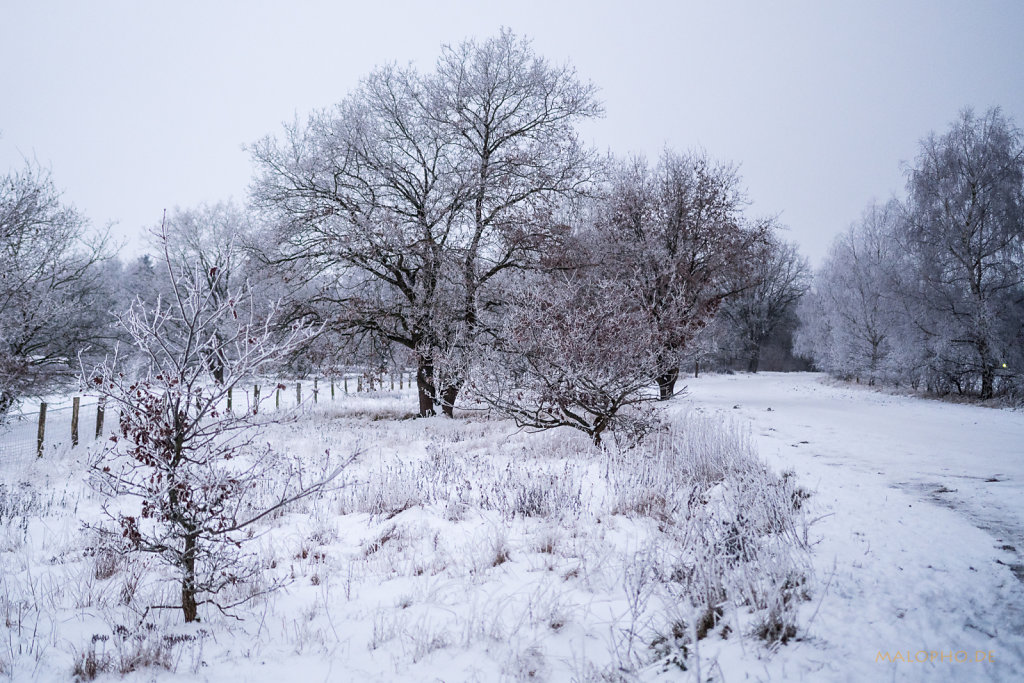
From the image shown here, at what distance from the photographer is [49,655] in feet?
9.27

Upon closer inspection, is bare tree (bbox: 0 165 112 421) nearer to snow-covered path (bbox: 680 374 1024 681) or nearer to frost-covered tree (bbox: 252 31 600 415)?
frost-covered tree (bbox: 252 31 600 415)

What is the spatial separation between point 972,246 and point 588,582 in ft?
68.6

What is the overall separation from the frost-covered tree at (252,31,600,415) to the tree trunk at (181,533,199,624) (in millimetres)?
9066

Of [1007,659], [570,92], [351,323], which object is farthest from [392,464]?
[570,92]

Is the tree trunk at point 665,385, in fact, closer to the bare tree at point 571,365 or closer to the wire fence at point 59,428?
the bare tree at point 571,365

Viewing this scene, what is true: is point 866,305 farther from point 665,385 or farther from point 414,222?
point 414,222

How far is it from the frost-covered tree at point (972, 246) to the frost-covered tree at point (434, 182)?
13.8 metres

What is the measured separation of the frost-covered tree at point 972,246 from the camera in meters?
15.7

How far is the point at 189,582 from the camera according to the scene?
313 cm

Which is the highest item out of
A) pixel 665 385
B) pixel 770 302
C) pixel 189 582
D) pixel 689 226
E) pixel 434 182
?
pixel 770 302

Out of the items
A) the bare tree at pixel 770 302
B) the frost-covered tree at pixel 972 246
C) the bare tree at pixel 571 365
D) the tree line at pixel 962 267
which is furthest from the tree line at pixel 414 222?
the bare tree at pixel 770 302

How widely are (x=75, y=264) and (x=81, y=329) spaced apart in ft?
7.35

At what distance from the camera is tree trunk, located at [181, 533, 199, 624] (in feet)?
10.2

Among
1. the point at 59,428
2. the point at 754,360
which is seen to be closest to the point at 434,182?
the point at 59,428
